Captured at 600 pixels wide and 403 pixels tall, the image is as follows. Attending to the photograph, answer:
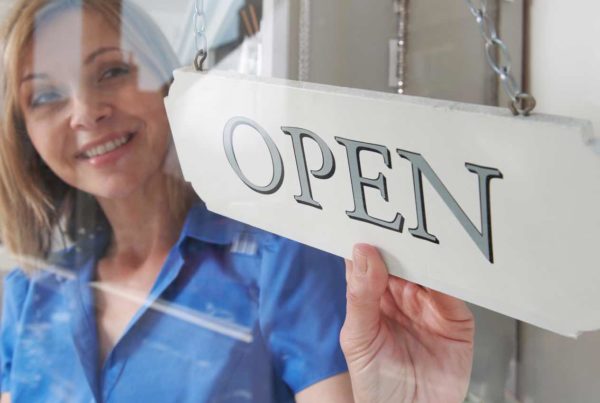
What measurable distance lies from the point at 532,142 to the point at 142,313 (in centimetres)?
45

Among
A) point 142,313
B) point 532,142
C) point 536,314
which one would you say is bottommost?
point 142,313

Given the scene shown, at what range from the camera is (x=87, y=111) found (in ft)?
1.93

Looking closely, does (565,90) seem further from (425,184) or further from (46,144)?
(46,144)

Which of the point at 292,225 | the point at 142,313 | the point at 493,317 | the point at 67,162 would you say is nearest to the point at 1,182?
the point at 67,162

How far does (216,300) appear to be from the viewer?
61 centimetres

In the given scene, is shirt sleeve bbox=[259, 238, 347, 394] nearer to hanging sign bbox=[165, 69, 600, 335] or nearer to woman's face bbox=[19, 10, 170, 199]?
hanging sign bbox=[165, 69, 600, 335]

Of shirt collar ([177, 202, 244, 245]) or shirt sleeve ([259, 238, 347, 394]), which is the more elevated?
shirt collar ([177, 202, 244, 245])

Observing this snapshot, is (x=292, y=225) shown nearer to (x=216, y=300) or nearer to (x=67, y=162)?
(x=216, y=300)

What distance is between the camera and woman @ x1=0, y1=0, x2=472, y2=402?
1.93 feet

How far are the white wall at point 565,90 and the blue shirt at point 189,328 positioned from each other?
21cm

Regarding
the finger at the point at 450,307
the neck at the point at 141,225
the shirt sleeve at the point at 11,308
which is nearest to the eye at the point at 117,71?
the neck at the point at 141,225

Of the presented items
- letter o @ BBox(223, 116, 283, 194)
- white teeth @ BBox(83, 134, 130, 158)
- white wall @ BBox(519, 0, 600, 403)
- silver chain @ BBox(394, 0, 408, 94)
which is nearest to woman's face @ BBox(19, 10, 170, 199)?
white teeth @ BBox(83, 134, 130, 158)

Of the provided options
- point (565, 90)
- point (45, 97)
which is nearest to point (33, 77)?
point (45, 97)

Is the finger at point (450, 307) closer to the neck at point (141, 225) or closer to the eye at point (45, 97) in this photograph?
the neck at point (141, 225)
